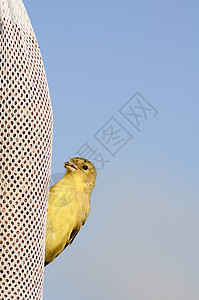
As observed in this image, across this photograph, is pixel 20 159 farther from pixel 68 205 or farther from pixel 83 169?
pixel 83 169

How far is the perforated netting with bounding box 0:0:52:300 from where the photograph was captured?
3480 millimetres

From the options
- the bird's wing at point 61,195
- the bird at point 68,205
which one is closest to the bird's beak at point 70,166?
the bird at point 68,205

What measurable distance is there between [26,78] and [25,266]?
1161mm

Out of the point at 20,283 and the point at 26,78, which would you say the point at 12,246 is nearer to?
the point at 20,283

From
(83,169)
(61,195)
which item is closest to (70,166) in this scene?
(83,169)

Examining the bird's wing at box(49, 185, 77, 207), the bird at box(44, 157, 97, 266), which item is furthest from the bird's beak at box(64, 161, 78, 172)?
the bird's wing at box(49, 185, 77, 207)

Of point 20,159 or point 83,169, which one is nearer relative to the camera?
point 20,159

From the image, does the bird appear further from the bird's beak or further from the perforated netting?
the perforated netting

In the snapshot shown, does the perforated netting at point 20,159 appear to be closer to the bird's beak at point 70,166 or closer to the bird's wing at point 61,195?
the bird's wing at point 61,195

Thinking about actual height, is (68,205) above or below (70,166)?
below

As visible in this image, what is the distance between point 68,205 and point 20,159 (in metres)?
0.67

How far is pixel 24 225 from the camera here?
139 inches

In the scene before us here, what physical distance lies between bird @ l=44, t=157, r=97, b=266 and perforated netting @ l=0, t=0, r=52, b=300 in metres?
0.34

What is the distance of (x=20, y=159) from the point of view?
11.5 feet
